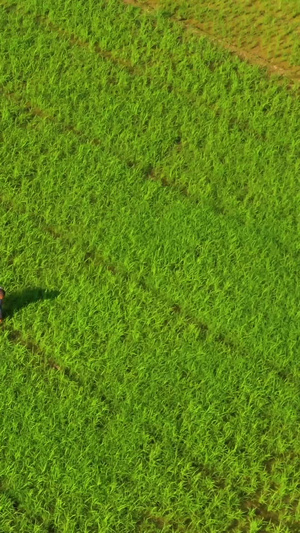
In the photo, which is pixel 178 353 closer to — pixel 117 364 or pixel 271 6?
pixel 117 364

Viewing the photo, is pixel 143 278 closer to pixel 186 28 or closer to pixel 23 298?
pixel 23 298

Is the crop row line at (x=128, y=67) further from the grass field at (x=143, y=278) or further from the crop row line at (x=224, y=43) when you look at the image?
the crop row line at (x=224, y=43)

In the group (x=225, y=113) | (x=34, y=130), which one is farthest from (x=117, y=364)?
(x=225, y=113)

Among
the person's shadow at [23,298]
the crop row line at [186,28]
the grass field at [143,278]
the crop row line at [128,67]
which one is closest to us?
the grass field at [143,278]

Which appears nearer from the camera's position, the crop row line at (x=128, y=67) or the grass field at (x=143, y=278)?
the grass field at (x=143, y=278)

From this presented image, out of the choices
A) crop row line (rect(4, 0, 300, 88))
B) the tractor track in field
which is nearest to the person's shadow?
the tractor track in field

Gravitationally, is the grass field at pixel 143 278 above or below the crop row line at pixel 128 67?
below

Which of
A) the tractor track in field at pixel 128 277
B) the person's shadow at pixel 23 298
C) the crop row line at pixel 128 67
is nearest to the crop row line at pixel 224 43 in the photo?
the crop row line at pixel 128 67

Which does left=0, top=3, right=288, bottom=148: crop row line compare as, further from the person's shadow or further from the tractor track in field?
the person's shadow
